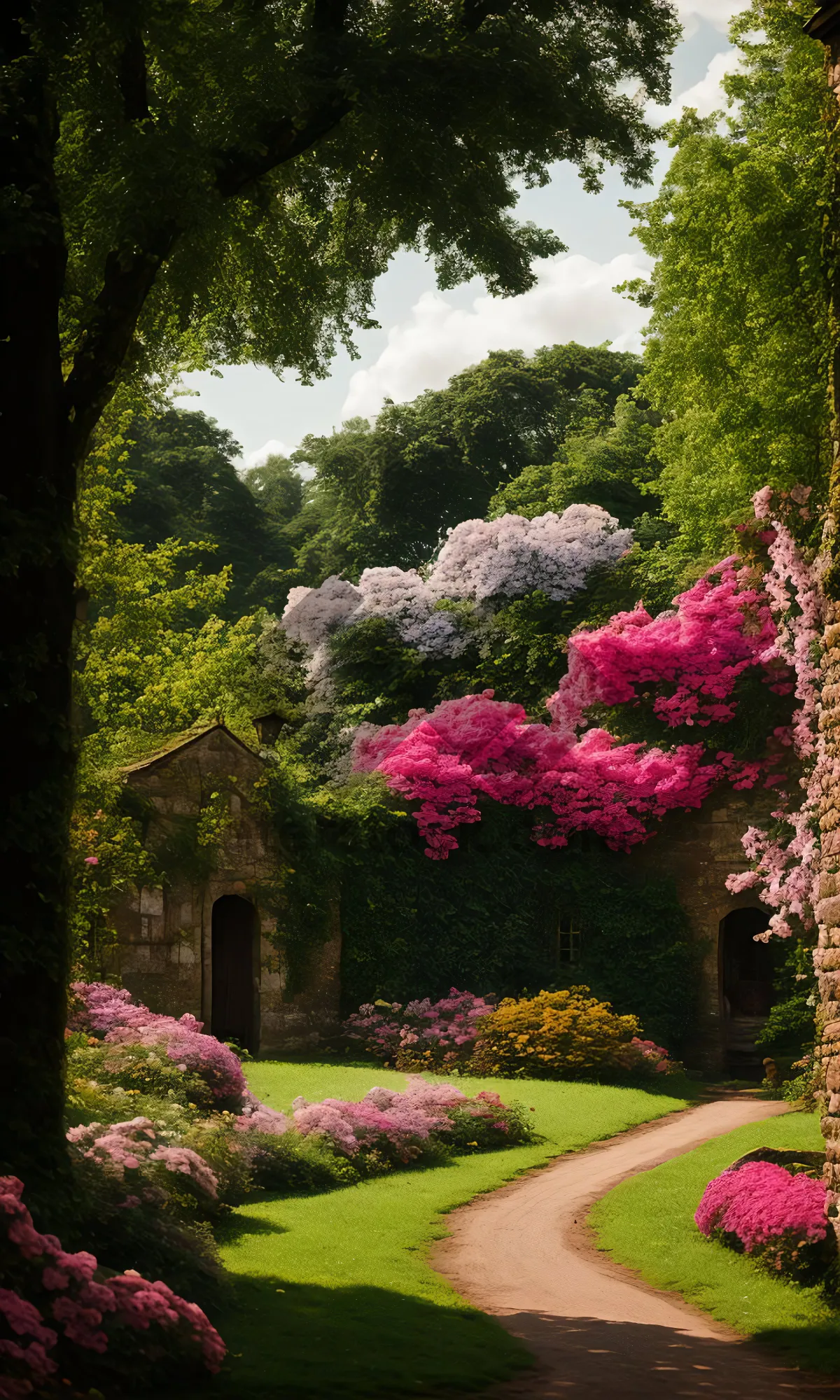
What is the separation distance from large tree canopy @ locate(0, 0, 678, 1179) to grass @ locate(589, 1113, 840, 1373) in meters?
4.11

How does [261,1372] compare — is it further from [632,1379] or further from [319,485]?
[319,485]

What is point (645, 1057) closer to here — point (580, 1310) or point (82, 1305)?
point (580, 1310)

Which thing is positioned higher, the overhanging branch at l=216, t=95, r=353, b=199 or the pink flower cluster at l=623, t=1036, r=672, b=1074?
the overhanging branch at l=216, t=95, r=353, b=199

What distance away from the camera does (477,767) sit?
67.3 feet

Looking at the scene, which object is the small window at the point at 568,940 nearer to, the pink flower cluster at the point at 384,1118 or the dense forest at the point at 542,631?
the dense forest at the point at 542,631

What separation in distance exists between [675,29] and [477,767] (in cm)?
1219

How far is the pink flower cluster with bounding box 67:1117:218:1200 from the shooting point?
7.95 metres

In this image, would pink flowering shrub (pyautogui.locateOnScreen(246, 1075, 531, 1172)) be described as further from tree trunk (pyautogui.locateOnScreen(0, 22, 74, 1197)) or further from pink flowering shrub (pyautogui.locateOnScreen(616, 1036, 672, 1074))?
tree trunk (pyautogui.locateOnScreen(0, 22, 74, 1197))

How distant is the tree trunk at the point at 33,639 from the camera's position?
688 centimetres

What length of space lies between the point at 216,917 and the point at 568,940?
18.2 feet

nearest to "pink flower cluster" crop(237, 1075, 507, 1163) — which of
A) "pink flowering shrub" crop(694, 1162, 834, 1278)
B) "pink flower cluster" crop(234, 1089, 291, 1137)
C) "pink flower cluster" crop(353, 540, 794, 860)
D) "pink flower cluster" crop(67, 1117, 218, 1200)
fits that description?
"pink flower cluster" crop(234, 1089, 291, 1137)

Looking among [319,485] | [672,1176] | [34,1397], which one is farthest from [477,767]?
[319,485]

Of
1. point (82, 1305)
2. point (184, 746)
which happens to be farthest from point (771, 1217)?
point (184, 746)

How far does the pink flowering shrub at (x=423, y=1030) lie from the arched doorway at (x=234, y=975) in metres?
1.35
